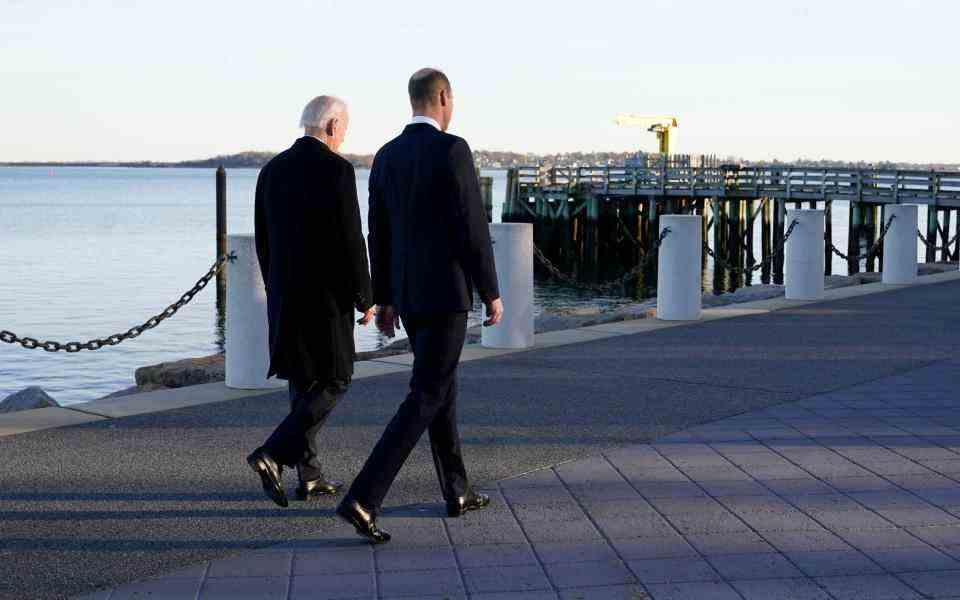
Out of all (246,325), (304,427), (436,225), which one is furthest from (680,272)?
(436,225)

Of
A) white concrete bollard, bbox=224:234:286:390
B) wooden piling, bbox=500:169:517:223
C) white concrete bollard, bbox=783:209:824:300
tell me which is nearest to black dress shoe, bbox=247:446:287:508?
white concrete bollard, bbox=224:234:286:390

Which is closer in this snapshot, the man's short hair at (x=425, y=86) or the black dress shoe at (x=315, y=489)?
the man's short hair at (x=425, y=86)

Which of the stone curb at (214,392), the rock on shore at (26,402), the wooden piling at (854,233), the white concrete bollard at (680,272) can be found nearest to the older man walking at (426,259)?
the stone curb at (214,392)

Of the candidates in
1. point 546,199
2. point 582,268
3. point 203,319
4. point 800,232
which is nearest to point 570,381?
point 800,232

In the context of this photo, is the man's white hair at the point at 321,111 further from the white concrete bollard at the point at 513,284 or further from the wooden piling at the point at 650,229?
the wooden piling at the point at 650,229

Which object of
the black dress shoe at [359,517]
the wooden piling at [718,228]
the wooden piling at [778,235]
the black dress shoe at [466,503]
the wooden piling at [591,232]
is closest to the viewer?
the black dress shoe at [359,517]

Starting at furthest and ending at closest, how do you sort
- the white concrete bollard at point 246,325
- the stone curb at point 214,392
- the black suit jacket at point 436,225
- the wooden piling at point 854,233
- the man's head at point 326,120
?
1. the wooden piling at point 854,233
2. the white concrete bollard at point 246,325
3. the stone curb at point 214,392
4. the man's head at point 326,120
5. the black suit jacket at point 436,225

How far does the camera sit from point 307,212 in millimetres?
5613

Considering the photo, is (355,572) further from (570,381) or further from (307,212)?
(570,381)

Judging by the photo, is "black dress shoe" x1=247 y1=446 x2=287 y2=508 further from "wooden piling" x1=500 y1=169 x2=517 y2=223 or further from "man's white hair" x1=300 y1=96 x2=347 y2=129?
"wooden piling" x1=500 y1=169 x2=517 y2=223

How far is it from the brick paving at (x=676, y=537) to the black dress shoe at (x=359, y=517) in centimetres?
7

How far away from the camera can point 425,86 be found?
17.6ft

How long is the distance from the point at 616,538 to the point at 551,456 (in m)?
1.51

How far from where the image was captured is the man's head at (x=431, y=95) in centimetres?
536
